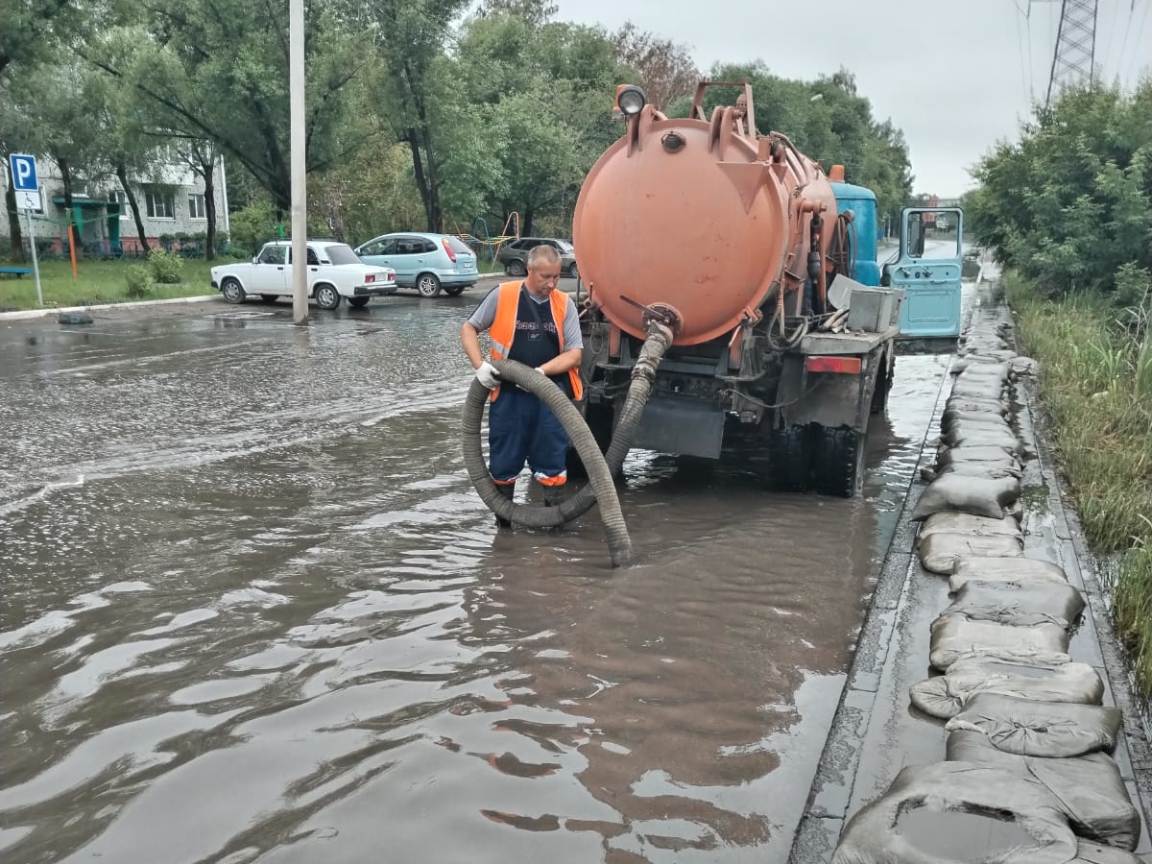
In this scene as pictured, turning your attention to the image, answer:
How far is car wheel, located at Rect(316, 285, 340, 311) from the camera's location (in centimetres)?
2252

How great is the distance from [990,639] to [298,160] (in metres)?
16.4

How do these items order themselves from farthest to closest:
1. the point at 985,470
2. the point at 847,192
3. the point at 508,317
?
the point at 847,192, the point at 985,470, the point at 508,317

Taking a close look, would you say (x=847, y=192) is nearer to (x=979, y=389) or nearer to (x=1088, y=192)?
(x=979, y=389)

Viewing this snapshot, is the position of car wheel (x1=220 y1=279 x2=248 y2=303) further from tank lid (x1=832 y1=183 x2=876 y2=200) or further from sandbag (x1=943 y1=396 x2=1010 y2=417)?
sandbag (x1=943 y1=396 x2=1010 y2=417)

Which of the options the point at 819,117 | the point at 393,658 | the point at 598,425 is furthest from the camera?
the point at 819,117

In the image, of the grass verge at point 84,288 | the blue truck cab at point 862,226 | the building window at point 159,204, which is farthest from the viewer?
the building window at point 159,204

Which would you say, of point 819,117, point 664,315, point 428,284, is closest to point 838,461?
point 664,315

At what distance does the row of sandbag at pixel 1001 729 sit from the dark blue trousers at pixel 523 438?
2.22 m

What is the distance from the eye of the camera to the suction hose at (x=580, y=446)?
5.54 m

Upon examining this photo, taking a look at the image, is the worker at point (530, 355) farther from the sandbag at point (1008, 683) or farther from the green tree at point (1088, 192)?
the green tree at point (1088, 192)

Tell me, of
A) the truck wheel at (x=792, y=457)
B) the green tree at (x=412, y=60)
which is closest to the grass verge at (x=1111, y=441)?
the truck wheel at (x=792, y=457)

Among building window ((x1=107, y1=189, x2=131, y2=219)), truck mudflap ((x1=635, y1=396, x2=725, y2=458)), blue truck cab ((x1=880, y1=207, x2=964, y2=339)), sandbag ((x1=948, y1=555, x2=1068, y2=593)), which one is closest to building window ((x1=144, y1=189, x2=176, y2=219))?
building window ((x1=107, y1=189, x2=131, y2=219))

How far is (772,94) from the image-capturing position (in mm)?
53562

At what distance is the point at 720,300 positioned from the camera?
6.47 meters
